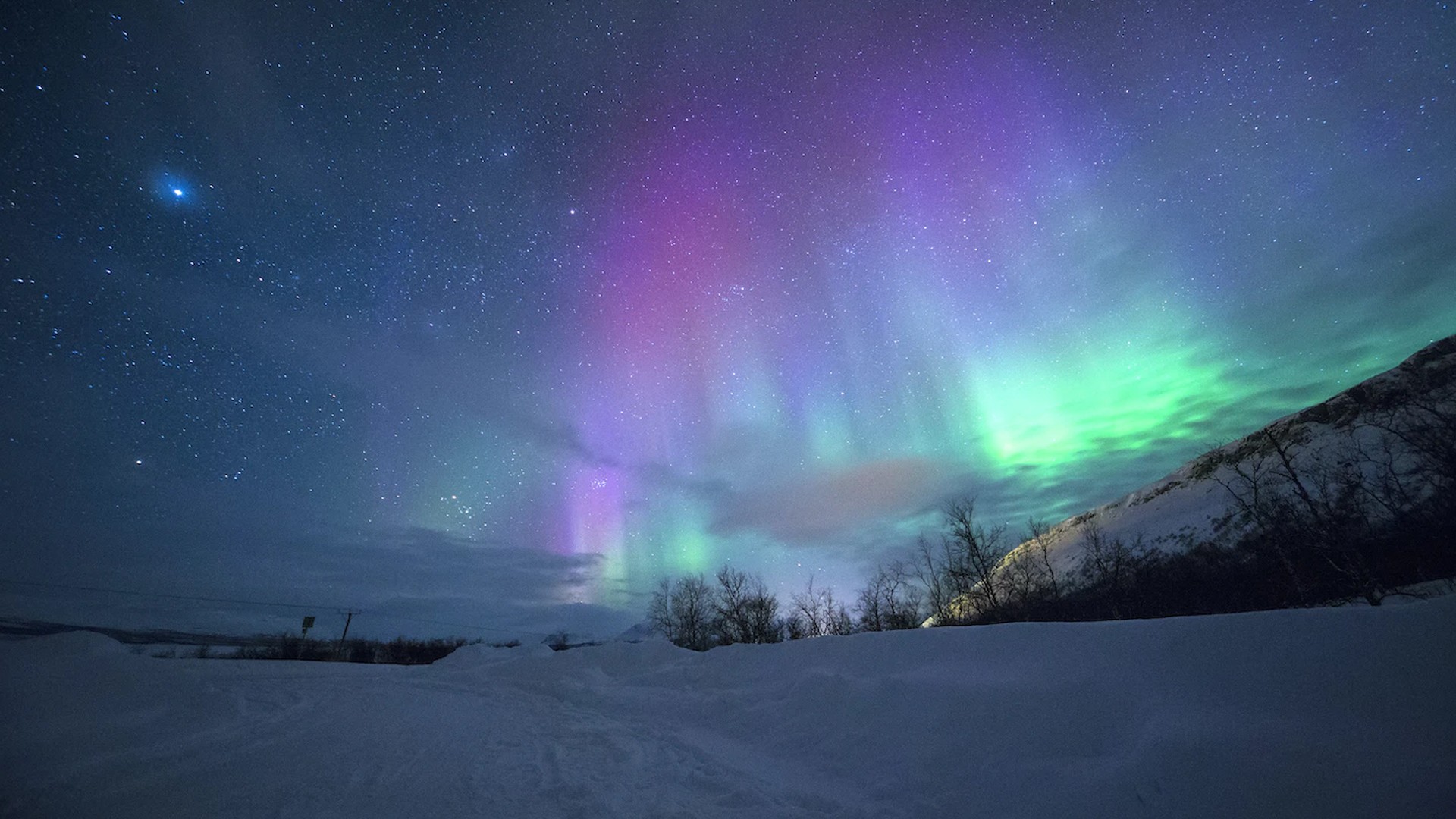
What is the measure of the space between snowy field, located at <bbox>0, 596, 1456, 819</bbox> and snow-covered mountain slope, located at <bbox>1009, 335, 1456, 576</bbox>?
6647cm

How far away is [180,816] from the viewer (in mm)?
4965

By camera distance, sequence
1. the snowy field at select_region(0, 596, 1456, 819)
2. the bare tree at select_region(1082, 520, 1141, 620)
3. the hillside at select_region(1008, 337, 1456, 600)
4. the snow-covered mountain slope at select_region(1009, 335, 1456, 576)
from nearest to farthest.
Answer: the snowy field at select_region(0, 596, 1456, 819) < the bare tree at select_region(1082, 520, 1141, 620) < the hillside at select_region(1008, 337, 1456, 600) < the snow-covered mountain slope at select_region(1009, 335, 1456, 576)

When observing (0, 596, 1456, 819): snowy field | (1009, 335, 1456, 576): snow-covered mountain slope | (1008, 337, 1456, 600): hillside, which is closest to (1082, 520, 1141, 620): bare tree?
(1008, 337, 1456, 600): hillside

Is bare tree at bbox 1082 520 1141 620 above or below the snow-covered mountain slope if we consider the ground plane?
below

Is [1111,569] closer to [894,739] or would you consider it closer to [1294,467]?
[1294,467]

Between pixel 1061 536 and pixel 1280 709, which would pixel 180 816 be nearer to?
pixel 1280 709

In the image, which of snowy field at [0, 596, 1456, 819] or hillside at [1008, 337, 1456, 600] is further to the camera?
hillside at [1008, 337, 1456, 600]

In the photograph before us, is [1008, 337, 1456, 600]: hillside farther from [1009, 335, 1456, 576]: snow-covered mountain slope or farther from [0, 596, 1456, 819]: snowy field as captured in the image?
[0, 596, 1456, 819]: snowy field

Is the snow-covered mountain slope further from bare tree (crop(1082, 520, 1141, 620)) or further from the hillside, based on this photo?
bare tree (crop(1082, 520, 1141, 620))

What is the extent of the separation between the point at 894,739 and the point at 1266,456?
4601 inches

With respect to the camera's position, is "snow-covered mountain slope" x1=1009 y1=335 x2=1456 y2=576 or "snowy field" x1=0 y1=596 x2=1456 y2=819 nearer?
"snowy field" x1=0 y1=596 x2=1456 y2=819

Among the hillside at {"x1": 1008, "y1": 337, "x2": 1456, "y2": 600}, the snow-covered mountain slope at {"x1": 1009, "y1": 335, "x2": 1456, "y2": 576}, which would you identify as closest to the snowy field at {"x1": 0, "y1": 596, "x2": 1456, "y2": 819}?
the hillside at {"x1": 1008, "y1": 337, "x2": 1456, "y2": 600}

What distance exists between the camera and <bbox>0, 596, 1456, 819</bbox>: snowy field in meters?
4.54

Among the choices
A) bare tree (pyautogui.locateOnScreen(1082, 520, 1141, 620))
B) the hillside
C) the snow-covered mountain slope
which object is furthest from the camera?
the snow-covered mountain slope
